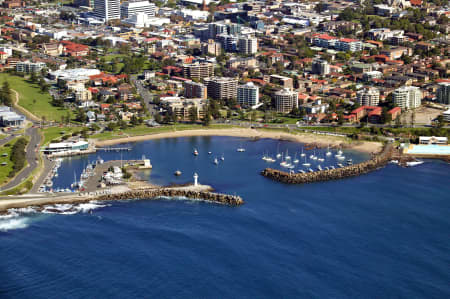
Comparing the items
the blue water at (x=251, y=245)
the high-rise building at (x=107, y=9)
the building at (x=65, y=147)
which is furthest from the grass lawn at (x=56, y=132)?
the high-rise building at (x=107, y=9)

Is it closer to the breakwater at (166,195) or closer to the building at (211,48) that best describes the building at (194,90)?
the building at (211,48)

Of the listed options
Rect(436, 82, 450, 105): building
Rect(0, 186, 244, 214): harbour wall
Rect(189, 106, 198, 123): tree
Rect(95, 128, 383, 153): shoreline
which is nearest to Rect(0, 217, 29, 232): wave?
Rect(0, 186, 244, 214): harbour wall

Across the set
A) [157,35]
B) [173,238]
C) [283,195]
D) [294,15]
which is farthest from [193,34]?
[173,238]

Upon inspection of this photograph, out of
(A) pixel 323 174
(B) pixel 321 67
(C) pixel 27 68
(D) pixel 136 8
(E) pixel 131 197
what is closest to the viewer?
(E) pixel 131 197

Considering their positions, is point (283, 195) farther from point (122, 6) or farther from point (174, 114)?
point (122, 6)

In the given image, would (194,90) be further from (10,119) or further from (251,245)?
(251,245)

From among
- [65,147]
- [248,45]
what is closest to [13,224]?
[65,147]

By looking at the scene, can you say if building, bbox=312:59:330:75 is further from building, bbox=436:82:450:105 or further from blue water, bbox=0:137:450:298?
blue water, bbox=0:137:450:298
